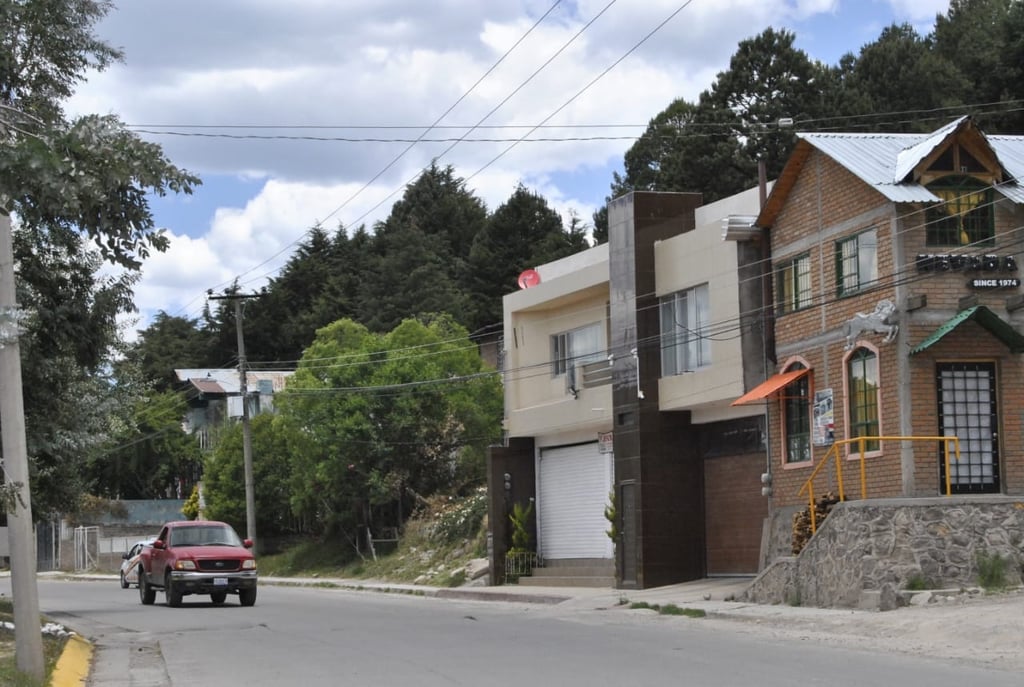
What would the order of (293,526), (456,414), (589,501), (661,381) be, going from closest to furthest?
(661,381) < (589,501) < (456,414) < (293,526)

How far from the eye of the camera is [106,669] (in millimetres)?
16109

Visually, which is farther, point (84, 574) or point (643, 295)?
point (84, 574)

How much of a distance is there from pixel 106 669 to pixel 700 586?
52.9ft

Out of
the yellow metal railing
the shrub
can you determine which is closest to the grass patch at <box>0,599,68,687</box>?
the yellow metal railing

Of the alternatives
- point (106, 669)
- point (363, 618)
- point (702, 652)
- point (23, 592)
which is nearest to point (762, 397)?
point (363, 618)

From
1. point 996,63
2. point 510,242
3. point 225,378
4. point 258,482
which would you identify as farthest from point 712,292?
point 225,378

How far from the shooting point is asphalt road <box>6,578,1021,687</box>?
543 inches

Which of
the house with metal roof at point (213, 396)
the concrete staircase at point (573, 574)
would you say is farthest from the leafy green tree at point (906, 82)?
the house with metal roof at point (213, 396)

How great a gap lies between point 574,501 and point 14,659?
77.0 ft

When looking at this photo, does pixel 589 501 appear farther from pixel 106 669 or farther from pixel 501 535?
pixel 106 669

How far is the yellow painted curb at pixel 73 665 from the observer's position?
13977 mm

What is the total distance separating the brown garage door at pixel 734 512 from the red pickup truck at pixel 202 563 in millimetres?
10423

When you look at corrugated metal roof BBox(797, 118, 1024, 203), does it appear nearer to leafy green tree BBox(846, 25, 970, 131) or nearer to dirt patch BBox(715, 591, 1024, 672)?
dirt patch BBox(715, 591, 1024, 672)

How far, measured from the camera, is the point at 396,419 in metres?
47.6
